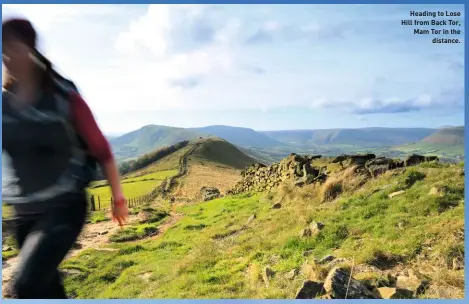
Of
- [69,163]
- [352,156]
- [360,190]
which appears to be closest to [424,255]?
[360,190]

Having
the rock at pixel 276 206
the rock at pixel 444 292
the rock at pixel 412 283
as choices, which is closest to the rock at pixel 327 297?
the rock at pixel 412 283

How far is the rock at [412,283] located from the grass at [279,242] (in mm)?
229

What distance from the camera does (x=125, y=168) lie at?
5.94m

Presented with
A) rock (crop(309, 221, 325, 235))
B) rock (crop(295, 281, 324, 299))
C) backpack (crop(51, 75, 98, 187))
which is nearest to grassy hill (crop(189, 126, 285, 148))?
rock (crop(309, 221, 325, 235))

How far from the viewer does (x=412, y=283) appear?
4230 millimetres

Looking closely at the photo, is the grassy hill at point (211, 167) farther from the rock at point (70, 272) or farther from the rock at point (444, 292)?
the rock at point (444, 292)

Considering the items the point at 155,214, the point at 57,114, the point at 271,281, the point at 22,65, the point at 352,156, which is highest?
the point at 22,65

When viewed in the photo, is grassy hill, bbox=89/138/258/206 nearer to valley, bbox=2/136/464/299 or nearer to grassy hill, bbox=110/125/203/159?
valley, bbox=2/136/464/299

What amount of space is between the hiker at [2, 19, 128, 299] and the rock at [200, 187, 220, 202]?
179 inches

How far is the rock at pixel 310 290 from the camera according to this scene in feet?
13.2

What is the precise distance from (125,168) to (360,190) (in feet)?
9.13

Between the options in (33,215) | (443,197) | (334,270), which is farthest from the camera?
(443,197)

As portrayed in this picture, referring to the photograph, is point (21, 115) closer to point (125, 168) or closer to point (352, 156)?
point (125, 168)

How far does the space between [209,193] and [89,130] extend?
4720 mm
